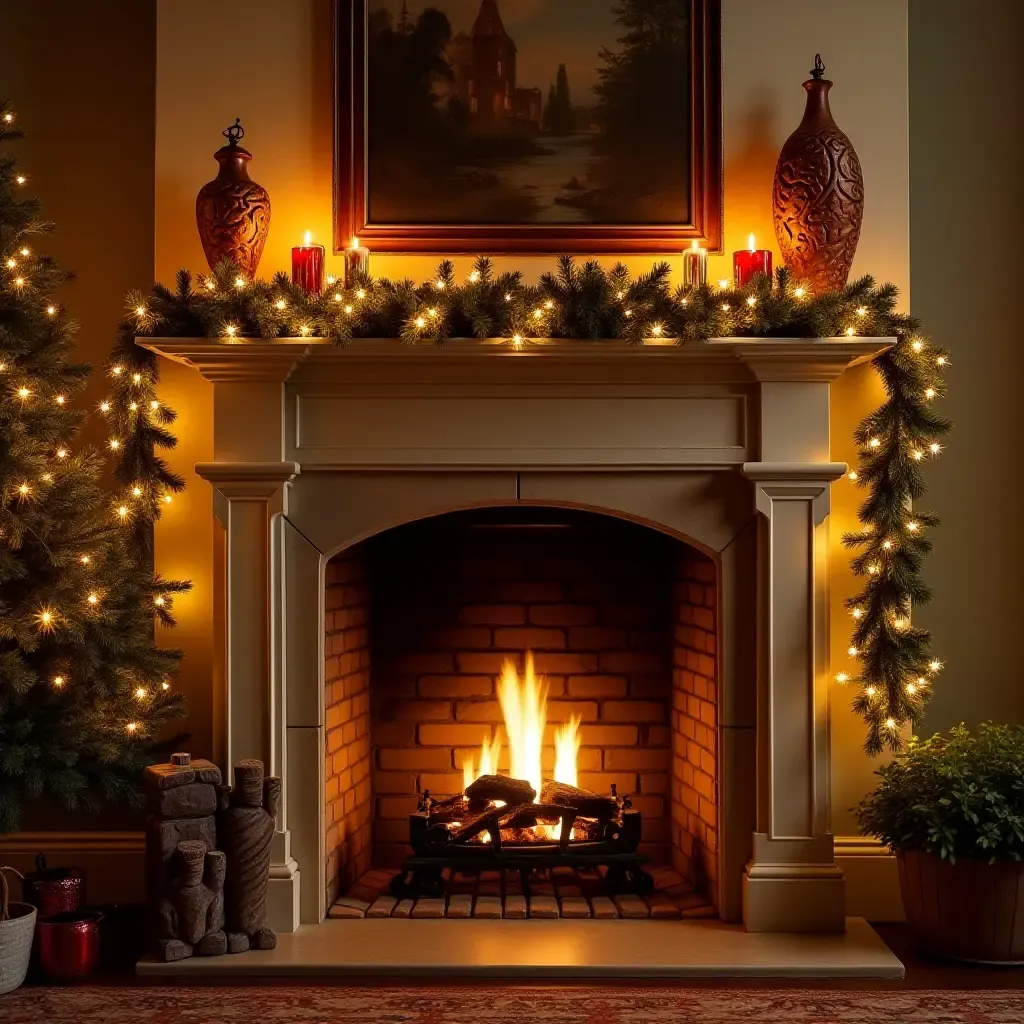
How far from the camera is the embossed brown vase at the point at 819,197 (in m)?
3.34

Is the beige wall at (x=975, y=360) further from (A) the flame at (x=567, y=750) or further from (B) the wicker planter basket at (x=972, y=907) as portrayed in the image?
(A) the flame at (x=567, y=750)

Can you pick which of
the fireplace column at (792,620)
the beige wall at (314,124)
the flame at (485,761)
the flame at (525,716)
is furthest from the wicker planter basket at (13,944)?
the fireplace column at (792,620)

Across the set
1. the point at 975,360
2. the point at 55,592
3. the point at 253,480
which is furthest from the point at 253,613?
the point at 975,360

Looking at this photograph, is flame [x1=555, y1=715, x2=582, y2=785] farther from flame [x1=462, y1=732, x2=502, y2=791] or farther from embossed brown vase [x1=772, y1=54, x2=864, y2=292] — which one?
embossed brown vase [x1=772, y1=54, x2=864, y2=292]


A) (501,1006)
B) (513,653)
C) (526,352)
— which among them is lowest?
(501,1006)

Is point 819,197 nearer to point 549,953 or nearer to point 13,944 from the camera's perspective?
point 549,953

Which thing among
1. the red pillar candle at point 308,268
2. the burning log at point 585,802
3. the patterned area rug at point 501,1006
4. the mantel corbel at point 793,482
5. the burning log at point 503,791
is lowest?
the patterned area rug at point 501,1006

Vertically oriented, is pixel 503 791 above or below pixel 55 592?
below

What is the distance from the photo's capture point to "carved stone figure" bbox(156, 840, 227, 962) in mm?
3004

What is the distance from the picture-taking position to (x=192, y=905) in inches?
119

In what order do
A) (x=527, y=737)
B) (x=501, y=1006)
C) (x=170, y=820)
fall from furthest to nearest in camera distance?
1. (x=527, y=737)
2. (x=170, y=820)
3. (x=501, y=1006)

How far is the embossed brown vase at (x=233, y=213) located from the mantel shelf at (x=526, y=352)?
283 mm

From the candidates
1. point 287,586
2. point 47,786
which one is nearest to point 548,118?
point 287,586

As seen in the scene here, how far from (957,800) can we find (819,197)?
1.63 meters
